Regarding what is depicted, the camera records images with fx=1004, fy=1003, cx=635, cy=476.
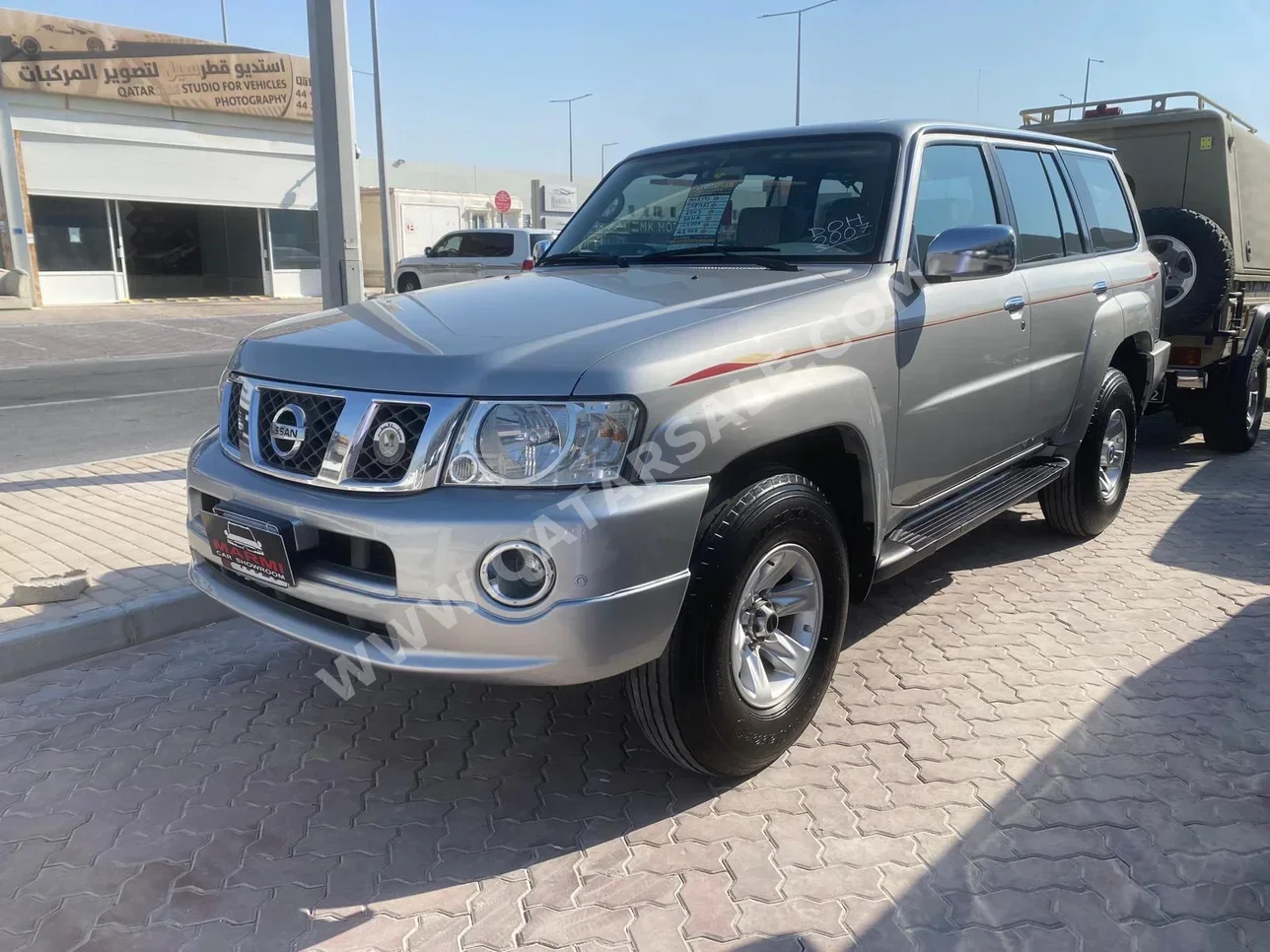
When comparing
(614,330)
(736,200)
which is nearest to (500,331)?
(614,330)

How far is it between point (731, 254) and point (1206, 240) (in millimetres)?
4931

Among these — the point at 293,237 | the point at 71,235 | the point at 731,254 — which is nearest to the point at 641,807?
the point at 731,254

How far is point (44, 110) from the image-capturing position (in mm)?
22266

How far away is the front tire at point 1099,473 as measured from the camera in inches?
202

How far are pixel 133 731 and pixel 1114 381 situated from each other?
4775 mm

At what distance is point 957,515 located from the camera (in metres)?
3.85

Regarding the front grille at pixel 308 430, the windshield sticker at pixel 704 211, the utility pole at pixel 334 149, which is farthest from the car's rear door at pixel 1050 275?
the utility pole at pixel 334 149

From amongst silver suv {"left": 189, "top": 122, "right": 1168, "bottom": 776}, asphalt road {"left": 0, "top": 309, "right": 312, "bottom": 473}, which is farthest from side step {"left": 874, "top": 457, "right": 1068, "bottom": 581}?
asphalt road {"left": 0, "top": 309, "right": 312, "bottom": 473}

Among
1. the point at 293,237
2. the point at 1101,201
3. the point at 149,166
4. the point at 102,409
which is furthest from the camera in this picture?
the point at 293,237

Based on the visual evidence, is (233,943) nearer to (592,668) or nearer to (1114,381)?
(592,668)

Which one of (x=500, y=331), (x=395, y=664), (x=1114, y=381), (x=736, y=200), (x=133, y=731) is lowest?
(x=133, y=731)

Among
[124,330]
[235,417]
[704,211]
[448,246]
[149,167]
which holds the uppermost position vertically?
[149,167]

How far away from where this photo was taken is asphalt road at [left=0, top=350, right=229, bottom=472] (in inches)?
314

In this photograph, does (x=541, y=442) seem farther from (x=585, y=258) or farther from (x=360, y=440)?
(x=585, y=258)
